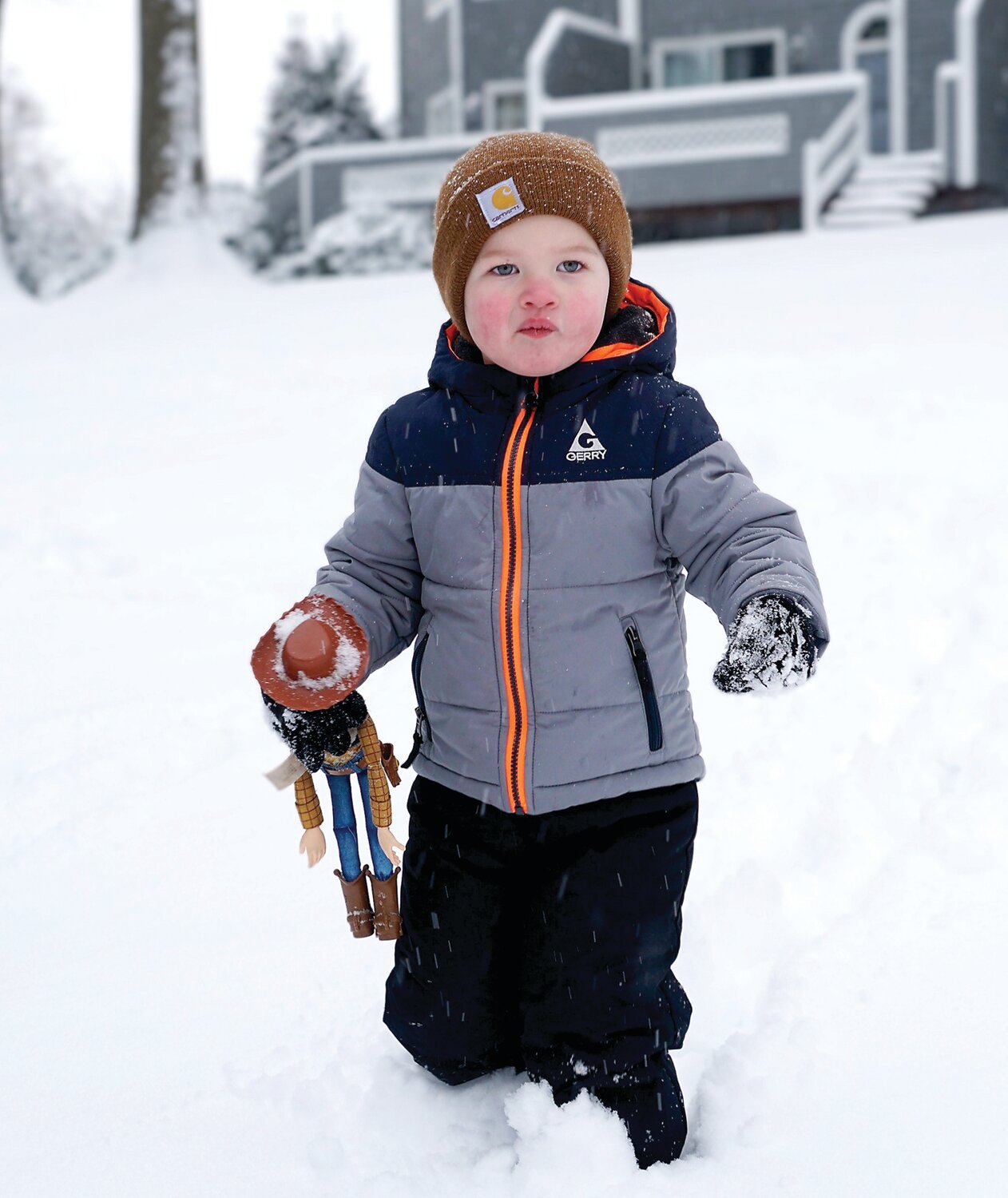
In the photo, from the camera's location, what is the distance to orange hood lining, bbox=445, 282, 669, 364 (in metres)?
2.38

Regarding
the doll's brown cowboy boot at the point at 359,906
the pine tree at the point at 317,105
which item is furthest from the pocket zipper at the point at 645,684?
the pine tree at the point at 317,105

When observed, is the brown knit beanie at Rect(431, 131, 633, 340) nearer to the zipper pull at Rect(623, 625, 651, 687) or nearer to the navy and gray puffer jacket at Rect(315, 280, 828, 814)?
the navy and gray puffer jacket at Rect(315, 280, 828, 814)

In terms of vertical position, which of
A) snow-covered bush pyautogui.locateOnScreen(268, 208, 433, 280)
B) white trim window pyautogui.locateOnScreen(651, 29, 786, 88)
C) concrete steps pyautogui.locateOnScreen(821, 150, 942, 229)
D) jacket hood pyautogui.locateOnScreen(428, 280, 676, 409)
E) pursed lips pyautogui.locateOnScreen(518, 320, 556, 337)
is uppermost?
white trim window pyautogui.locateOnScreen(651, 29, 786, 88)

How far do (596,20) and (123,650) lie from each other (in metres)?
16.7

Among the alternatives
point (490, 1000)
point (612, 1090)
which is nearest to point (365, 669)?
point (490, 1000)

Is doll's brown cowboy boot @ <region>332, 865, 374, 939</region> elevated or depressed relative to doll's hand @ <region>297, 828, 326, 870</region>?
depressed

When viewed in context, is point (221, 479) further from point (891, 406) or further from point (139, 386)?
point (891, 406)

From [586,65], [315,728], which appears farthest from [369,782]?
Answer: [586,65]

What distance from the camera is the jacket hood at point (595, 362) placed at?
7.80 feet

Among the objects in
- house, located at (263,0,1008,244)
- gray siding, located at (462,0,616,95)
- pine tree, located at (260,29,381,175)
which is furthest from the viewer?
pine tree, located at (260,29,381,175)

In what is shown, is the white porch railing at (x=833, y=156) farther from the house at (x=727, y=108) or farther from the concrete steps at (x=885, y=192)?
the concrete steps at (x=885, y=192)

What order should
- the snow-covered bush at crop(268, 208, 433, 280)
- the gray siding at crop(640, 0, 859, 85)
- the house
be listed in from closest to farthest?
the snow-covered bush at crop(268, 208, 433, 280) < the house < the gray siding at crop(640, 0, 859, 85)

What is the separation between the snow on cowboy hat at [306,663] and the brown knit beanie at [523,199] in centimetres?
68

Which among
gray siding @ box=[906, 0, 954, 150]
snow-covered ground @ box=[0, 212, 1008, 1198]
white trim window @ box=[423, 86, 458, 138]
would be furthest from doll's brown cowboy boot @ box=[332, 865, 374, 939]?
white trim window @ box=[423, 86, 458, 138]
